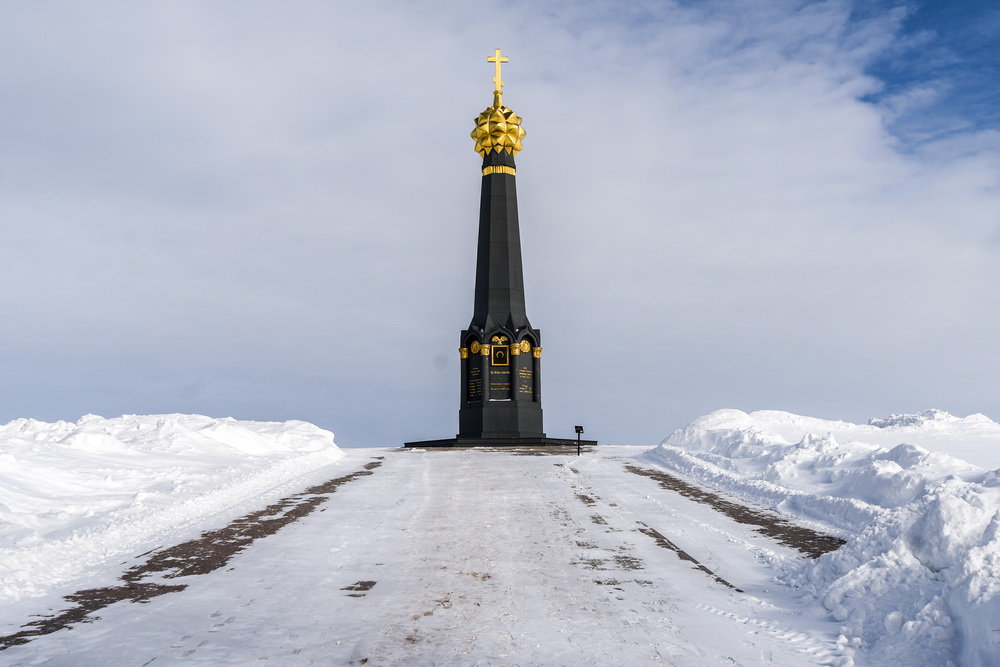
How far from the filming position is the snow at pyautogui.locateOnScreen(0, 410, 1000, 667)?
559 centimetres

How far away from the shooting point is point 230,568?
814 cm

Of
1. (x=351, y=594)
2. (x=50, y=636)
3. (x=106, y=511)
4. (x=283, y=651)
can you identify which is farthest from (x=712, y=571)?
(x=106, y=511)

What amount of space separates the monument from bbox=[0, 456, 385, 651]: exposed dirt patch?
18982 mm

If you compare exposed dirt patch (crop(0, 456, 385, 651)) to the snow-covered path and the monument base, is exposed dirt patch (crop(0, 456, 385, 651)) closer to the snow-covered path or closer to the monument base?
the snow-covered path

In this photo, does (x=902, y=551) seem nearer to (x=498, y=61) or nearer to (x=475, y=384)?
(x=475, y=384)

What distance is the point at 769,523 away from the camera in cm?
1092

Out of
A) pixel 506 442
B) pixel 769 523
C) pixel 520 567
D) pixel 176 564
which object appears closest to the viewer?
pixel 520 567

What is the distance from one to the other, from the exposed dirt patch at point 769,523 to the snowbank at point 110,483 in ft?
26.6

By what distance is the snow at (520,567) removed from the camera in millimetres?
5590

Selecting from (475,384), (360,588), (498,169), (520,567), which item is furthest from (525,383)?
(360,588)

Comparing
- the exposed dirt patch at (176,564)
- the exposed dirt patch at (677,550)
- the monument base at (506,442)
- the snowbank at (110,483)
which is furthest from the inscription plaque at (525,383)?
the exposed dirt patch at (677,550)

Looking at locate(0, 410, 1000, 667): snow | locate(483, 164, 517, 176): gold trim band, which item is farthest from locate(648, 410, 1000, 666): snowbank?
locate(483, 164, 517, 176): gold trim band

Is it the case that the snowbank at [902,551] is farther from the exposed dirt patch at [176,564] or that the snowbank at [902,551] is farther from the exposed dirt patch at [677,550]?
the exposed dirt patch at [176,564]

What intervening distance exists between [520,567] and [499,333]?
80.1 ft
